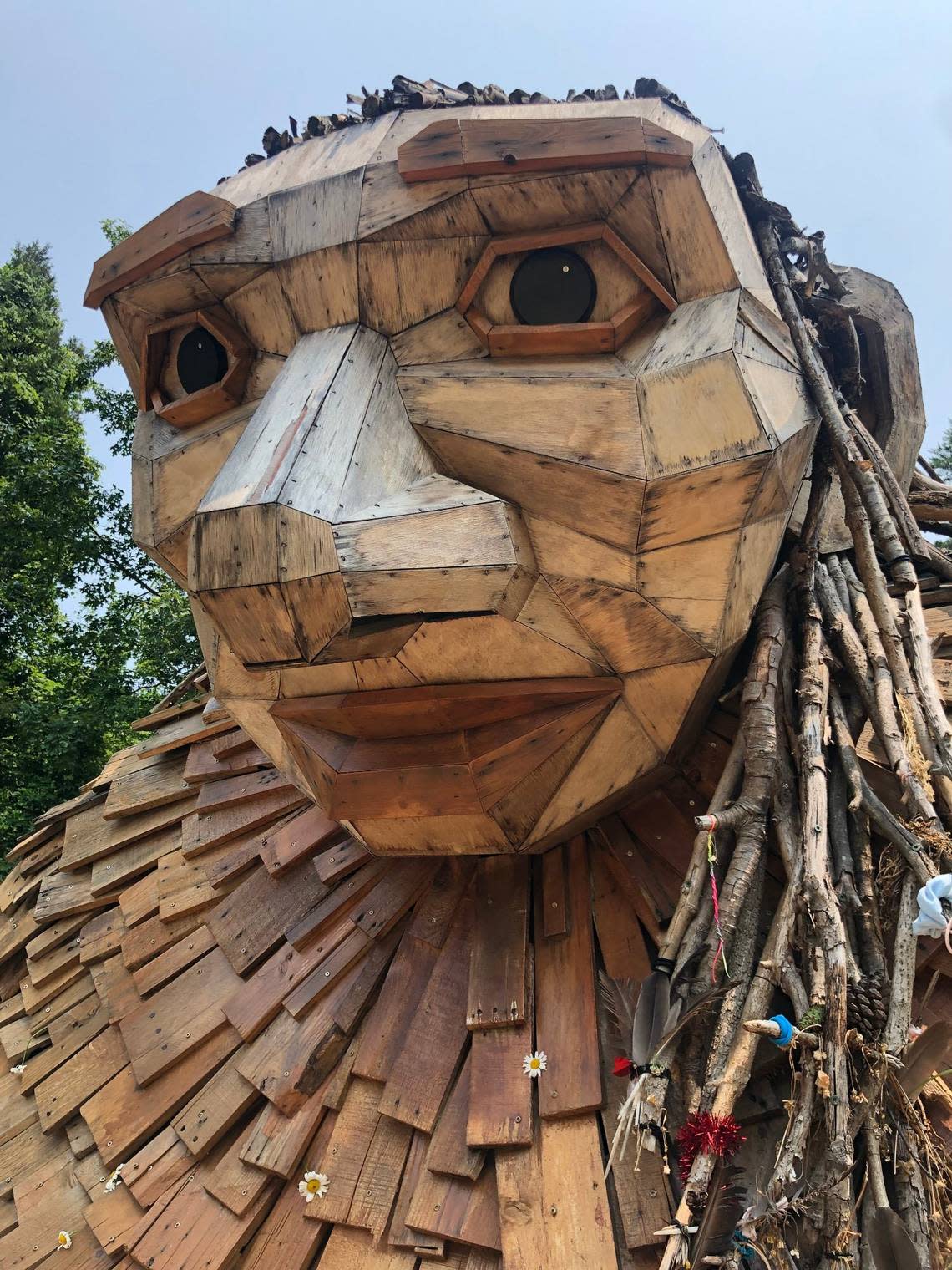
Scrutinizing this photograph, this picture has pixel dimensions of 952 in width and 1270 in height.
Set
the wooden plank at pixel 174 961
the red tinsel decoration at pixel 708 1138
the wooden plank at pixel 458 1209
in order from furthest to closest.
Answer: the wooden plank at pixel 174 961 → the wooden plank at pixel 458 1209 → the red tinsel decoration at pixel 708 1138

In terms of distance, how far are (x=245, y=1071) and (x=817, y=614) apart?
4.57 feet

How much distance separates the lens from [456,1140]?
1.38 m

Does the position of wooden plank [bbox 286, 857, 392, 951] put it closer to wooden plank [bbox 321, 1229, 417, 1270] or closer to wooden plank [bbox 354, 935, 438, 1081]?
wooden plank [bbox 354, 935, 438, 1081]

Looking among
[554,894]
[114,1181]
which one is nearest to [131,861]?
[114,1181]

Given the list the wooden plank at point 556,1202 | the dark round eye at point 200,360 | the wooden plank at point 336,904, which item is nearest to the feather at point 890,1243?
the wooden plank at point 556,1202

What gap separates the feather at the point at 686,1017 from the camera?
1119 mm

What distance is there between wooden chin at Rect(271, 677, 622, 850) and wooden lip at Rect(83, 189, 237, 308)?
905 mm

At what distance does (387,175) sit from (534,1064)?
1.54 m

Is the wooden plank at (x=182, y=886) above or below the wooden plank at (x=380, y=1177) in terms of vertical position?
above

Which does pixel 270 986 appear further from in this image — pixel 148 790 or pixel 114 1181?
pixel 148 790

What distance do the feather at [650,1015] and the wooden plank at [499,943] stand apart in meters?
0.31

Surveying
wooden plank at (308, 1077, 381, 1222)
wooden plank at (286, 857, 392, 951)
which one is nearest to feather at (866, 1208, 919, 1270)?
wooden plank at (308, 1077, 381, 1222)

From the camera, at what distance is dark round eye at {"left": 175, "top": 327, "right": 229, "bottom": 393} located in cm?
176

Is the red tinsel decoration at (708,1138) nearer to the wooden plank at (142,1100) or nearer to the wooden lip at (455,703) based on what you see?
the wooden lip at (455,703)
